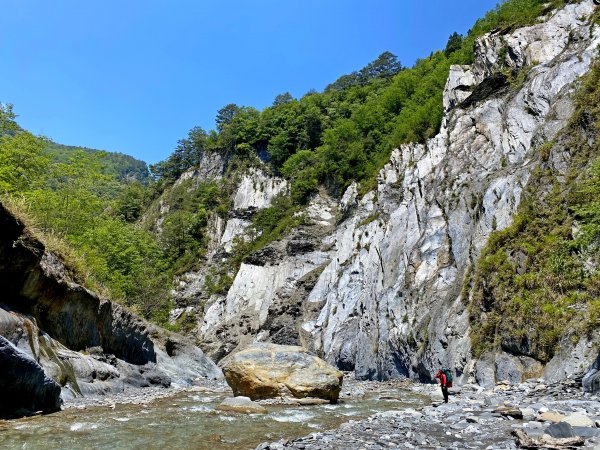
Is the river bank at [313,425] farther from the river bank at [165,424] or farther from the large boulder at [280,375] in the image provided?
the large boulder at [280,375]

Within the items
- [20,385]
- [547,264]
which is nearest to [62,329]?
[20,385]

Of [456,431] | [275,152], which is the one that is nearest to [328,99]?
[275,152]

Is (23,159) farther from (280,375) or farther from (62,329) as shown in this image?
(280,375)

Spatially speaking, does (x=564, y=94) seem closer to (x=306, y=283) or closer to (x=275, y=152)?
(x=306, y=283)

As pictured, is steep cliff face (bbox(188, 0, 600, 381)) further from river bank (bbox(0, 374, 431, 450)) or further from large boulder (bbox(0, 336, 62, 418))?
large boulder (bbox(0, 336, 62, 418))

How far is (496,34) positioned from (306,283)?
99.1ft

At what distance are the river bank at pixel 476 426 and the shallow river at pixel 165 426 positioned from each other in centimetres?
137

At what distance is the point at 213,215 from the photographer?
235ft

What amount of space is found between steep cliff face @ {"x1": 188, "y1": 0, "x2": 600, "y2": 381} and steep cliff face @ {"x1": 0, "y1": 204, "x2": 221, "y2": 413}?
48.1 feet

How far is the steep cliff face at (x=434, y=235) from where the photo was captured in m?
25.2

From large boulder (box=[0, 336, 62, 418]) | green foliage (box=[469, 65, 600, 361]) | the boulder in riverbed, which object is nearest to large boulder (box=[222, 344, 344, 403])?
the boulder in riverbed

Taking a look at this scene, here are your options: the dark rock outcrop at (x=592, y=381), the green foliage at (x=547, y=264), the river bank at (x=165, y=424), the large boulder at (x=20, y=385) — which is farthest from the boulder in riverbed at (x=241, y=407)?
the green foliage at (x=547, y=264)

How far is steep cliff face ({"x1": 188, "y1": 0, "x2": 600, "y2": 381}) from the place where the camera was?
25.2 metres

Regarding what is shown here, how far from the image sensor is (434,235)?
29.9 metres
